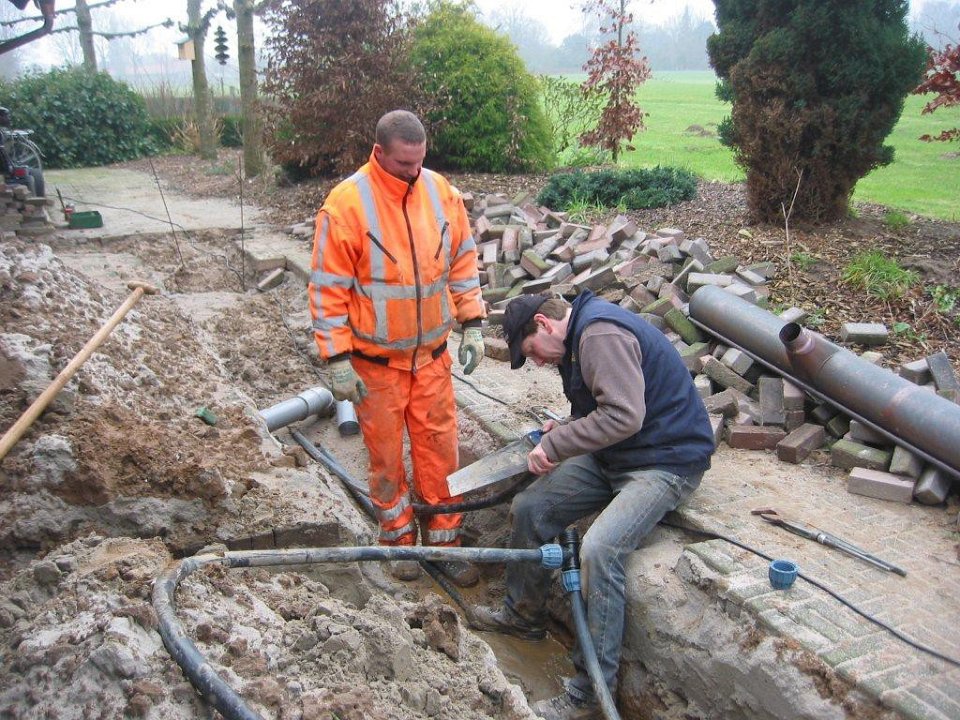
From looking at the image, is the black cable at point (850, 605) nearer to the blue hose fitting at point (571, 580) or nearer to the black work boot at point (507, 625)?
the blue hose fitting at point (571, 580)

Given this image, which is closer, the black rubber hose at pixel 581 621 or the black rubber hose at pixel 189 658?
the black rubber hose at pixel 189 658

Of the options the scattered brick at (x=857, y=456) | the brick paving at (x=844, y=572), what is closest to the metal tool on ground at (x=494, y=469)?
the brick paving at (x=844, y=572)

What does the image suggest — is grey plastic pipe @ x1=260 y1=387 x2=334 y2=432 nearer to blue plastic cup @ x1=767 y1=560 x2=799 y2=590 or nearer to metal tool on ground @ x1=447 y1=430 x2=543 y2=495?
metal tool on ground @ x1=447 y1=430 x2=543 y2=495

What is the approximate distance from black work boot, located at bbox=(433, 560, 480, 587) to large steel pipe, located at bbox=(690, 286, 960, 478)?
217 cm

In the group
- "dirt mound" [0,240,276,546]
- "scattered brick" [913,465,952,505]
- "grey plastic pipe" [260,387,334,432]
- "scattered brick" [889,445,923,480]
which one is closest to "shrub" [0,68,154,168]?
"dirt mound" [0,240,276,546]

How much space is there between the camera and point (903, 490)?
3910mm

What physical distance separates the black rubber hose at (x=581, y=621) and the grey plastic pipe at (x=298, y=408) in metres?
2.46

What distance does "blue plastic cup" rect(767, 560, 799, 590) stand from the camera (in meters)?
3.11

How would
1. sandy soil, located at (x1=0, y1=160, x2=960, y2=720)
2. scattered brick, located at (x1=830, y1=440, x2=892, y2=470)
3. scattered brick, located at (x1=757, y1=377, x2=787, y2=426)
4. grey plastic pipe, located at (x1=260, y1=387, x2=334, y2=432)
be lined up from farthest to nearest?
1. grey plastic pipe, located at (x1=260, y1=387, x2=334, y2=432)
2. scattered brick, located at (x1=757, y1=377, x2=787, y2=426)
3. scattered brick, located at (x1=830, y1=440, x2=892, y2=470)
4. sandy soil, located at (x1=0, y1=160, x2=960, y2=720)

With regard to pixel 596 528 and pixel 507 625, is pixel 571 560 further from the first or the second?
pixel 507 625

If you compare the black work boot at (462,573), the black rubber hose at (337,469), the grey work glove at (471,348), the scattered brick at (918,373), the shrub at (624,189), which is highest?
the shrub at (624,189)

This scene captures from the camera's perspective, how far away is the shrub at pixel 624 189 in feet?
28.7

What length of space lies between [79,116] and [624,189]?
1685 centimetres

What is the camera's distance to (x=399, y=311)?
12.7 feet
